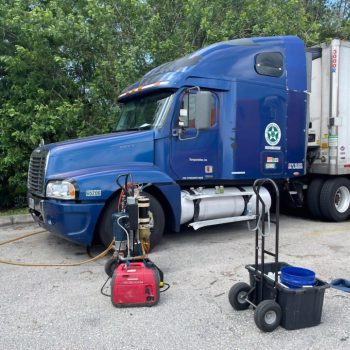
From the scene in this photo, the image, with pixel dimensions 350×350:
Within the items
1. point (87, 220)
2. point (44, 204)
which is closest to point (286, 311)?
point (87, 220)

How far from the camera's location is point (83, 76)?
424 inches

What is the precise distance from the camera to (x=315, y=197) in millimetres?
8695

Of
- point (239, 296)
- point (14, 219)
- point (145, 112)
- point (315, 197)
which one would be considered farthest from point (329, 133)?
point (14, 219)

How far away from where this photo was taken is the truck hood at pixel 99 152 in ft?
19.9

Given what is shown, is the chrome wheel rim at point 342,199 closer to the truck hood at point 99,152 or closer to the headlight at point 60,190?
the truck hood at point 99,152

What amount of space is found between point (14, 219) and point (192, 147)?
A: 14.6ft

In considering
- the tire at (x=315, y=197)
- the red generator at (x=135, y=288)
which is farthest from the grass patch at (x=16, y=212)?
the tire at (x=315, y=197)

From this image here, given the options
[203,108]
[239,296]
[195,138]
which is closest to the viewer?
[239,296]

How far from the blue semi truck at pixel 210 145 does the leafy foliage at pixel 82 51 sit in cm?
262

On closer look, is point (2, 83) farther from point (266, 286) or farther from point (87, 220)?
point (266, 286)

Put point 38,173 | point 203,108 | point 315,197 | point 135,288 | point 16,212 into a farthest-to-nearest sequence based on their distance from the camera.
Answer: point 16,212 → point 315,197 → point 203,108 → point 38,173 → point 135,288

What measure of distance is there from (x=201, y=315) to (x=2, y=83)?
8.26m

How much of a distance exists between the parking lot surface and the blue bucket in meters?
0.42

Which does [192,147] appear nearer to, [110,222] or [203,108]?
[203,108]
